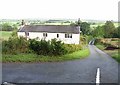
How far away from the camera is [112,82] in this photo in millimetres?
14508

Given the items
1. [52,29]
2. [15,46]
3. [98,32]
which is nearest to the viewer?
[15,46]

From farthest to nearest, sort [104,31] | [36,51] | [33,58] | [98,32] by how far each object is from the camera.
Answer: [98,32]
[104,31]
[36,51]
[33,58]

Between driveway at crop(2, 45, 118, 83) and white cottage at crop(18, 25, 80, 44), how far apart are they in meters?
10.2

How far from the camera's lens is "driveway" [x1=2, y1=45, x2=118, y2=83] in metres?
→ 15.0

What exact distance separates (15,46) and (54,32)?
9.28 m

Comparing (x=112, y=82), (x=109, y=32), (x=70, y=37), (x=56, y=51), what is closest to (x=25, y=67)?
(x=56, y=51)

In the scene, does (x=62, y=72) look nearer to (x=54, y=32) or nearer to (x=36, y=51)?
(x=36, y=51)

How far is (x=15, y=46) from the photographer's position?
976 inches

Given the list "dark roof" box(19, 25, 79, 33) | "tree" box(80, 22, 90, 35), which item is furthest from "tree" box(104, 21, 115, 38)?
"dark roof" box(19, 25, 79, 33)

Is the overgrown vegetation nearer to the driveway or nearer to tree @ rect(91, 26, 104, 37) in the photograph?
the driveway

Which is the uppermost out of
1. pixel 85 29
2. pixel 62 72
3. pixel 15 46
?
pixel 85 29

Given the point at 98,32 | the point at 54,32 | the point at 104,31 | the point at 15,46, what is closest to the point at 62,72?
the point at 15,46

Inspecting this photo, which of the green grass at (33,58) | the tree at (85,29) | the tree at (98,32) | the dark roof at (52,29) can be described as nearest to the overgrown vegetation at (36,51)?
the green grass at (33,58)

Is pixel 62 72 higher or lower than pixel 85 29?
lower
